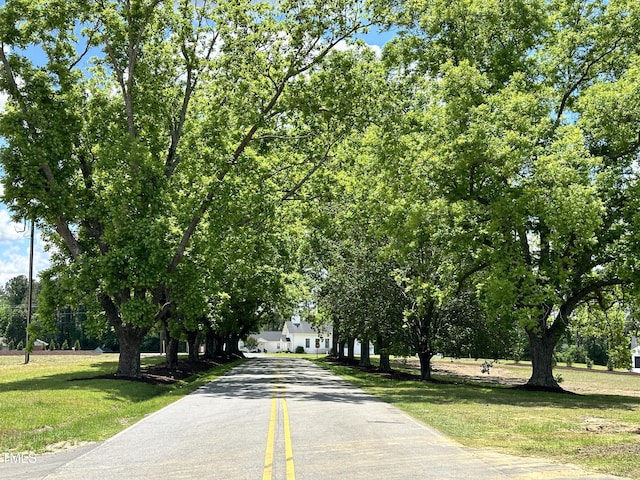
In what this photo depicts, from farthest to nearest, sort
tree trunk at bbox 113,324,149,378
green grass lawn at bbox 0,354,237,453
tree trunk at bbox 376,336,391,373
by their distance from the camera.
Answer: tree trunk at bbox 376,336,391,373, tree trunk at bbox 113,324,149,378, green grass lawn at bbox 0,354,237,453

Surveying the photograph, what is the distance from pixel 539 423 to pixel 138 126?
21.9 meters

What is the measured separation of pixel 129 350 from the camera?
26578mm

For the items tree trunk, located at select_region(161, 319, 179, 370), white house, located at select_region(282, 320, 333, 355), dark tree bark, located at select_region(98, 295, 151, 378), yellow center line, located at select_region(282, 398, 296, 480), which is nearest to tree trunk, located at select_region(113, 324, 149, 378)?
dark tree bark, located at select_region(98, 295, 151, 378)

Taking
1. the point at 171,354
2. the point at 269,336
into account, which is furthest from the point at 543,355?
the point at 269,336

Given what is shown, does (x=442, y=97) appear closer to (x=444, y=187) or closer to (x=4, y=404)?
(x=444, y=187)

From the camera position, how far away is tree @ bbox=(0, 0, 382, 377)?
957 inches

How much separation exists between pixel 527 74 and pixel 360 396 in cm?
1755

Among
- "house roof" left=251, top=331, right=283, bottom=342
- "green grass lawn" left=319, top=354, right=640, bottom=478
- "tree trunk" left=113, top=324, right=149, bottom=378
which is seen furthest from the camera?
"house roof" left=251, top=331, right=283, bottom=342

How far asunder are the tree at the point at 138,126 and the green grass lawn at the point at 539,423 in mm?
10645

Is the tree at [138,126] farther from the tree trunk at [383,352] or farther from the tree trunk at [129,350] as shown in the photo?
the tree trunk at [383,352]

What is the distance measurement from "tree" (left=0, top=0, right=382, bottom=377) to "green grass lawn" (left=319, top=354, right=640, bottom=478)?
10.6 m

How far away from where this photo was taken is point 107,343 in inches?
3898

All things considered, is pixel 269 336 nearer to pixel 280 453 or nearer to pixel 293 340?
pixel 293 340

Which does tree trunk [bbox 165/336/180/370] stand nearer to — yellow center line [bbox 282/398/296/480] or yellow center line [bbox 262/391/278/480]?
yellow center line [bbox 262/391/278/480]
